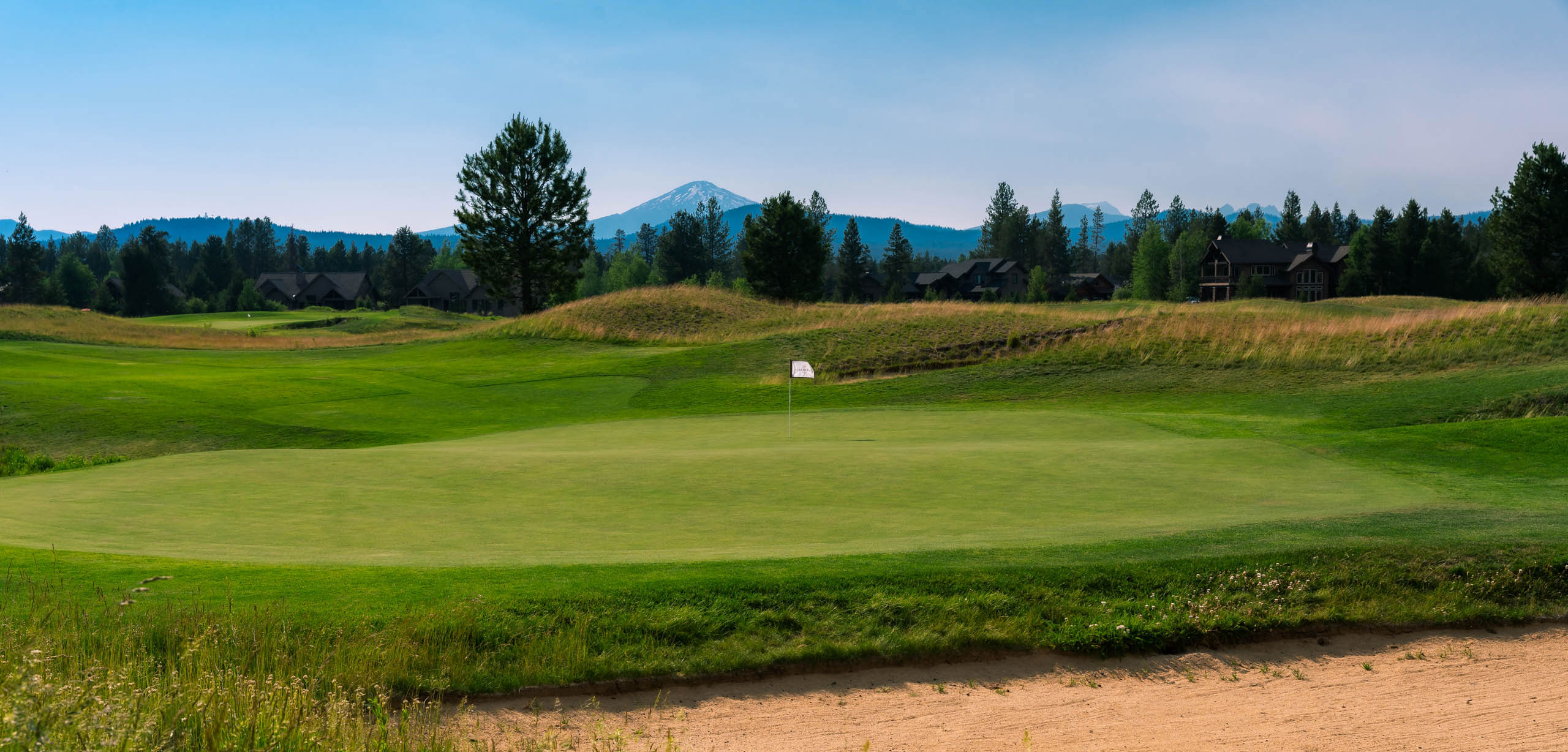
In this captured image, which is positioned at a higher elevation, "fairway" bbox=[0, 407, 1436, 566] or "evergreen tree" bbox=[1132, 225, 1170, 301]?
"evergreen tree" bbox=[1132, 225, 1170, 301]

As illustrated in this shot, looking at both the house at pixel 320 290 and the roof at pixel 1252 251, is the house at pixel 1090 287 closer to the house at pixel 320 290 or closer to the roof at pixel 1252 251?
the roof at pixel 1252 251

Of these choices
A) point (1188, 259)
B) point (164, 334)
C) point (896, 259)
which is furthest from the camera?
point (896, 259)

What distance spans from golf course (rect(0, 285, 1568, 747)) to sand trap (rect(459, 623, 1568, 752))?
27 cm

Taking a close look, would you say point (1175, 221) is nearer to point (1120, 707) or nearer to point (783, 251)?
point (783, 251)

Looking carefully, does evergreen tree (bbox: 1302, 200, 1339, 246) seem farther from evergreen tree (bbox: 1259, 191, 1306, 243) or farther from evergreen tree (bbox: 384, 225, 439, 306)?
evergreen tree (bbox: 384, 225, 439, 306)

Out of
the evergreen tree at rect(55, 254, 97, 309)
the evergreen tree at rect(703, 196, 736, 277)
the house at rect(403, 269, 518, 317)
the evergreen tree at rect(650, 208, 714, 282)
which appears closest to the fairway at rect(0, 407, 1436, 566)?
the house at rect(403, 269, 518, 317)

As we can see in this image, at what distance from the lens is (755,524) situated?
10.9 meters

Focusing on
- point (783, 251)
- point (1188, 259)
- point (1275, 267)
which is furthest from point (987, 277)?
point (783, 251)

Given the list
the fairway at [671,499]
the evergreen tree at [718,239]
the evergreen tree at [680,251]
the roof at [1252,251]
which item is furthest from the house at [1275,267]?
the fairway at [671,499]

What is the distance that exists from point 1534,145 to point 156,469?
7964 cm

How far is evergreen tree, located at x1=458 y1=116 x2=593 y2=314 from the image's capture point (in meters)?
63.1

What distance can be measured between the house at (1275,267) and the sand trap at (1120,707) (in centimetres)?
9968

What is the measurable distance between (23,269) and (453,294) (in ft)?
153

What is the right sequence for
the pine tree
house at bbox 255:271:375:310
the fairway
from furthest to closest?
house at bbox 255:271:375:310 → the pine tree → the fairway
